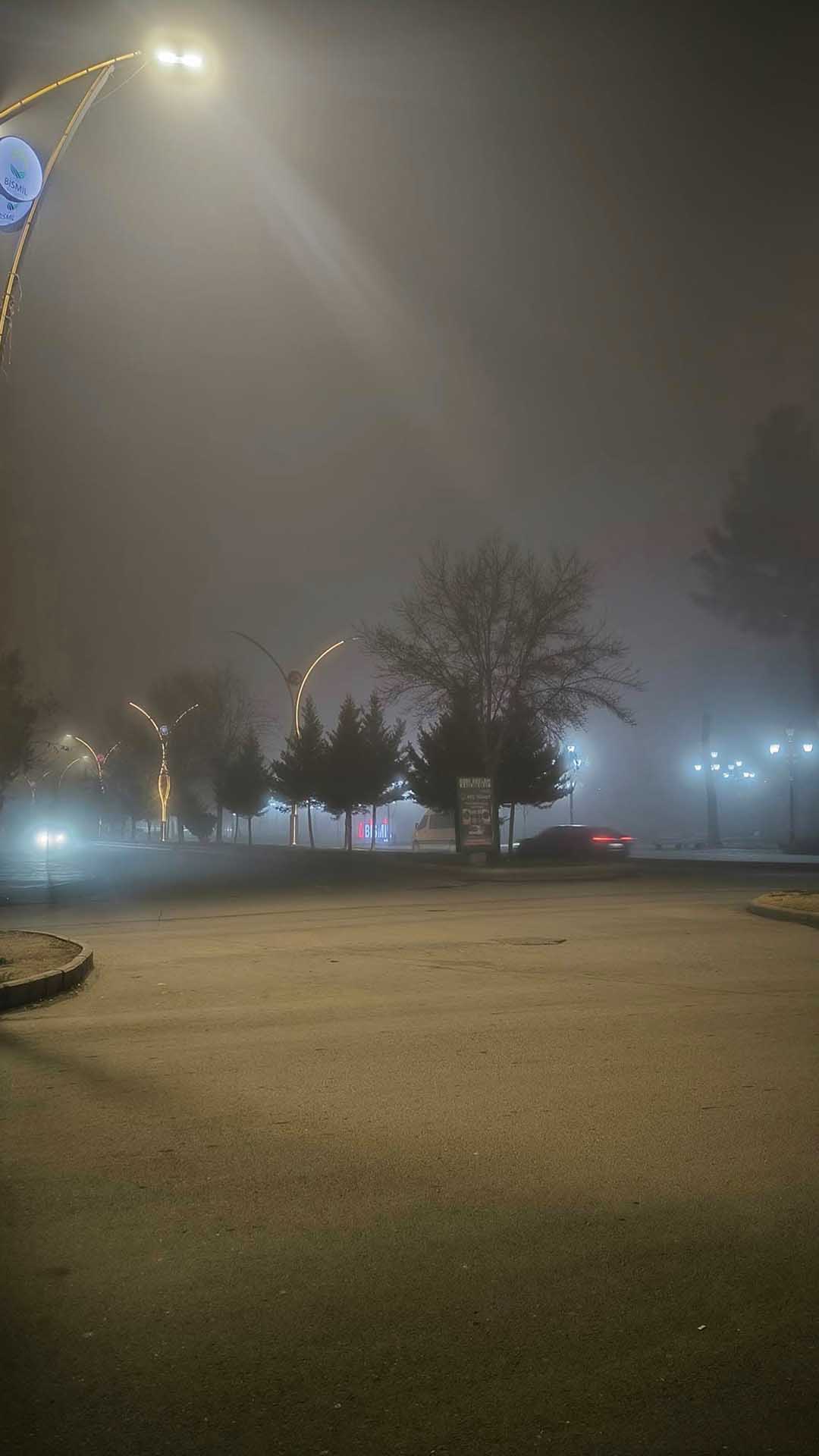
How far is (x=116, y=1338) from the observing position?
12.8 ft

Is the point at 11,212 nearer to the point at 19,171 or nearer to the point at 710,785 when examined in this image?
the point at 19,171

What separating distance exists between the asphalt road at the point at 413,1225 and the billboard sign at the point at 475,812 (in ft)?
87.9

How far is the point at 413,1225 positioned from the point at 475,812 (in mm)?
33510

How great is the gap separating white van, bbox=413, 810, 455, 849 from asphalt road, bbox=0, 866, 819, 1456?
53.0m

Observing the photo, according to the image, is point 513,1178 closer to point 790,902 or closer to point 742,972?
point 742,972

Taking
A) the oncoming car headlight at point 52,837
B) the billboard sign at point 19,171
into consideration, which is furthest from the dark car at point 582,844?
the oncoming car headlight at point 52,837

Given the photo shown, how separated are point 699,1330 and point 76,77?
1301cm

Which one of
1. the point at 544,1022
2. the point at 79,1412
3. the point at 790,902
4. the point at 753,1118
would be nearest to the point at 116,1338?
the point at 79,1412

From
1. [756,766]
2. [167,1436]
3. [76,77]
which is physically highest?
[76,77]

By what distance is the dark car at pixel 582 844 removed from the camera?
3903 centimetres

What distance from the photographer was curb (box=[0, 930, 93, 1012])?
11.0 m

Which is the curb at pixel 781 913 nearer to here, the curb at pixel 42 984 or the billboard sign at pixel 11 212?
the curb at pixel 42 984

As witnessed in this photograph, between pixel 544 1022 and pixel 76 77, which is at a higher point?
pixel 76 77

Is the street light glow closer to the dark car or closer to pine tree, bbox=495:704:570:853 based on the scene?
the dark car
